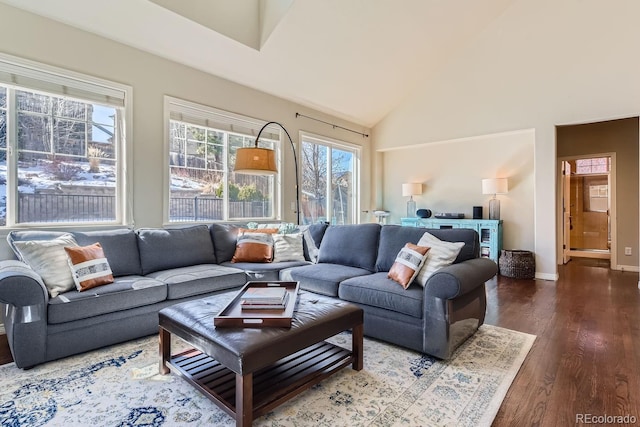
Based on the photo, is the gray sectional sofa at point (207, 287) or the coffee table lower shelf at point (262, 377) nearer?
the coffee table lower shelf at point (262, 377)

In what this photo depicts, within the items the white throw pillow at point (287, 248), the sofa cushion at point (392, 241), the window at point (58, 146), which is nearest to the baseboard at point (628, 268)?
the sofa cushion at point (392, 241)

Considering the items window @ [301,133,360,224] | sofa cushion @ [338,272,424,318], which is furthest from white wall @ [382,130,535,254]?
sofa cushion @ [338,272,424,318]

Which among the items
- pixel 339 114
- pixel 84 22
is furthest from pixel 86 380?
pixel 339 114

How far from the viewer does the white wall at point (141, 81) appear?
2912mm

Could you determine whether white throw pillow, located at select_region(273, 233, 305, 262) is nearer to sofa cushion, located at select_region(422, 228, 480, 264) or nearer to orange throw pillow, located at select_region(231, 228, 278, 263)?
orange throw pillow, located at select_region(231, 228, 278, 263)

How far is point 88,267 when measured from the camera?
2520mm

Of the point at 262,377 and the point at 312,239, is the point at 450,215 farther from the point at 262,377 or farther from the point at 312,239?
the point at 262,377

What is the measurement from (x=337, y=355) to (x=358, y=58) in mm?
4270

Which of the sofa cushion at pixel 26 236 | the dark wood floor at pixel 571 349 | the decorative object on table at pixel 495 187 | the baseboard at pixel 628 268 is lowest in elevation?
the dark wood floor at pixel 571 349

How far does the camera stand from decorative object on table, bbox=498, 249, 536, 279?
4.94m

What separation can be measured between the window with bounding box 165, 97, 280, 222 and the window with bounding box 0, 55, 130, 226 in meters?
0.58

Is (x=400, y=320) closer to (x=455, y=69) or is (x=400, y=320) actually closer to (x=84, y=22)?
(x=84, y=22)

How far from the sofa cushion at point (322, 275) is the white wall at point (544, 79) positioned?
3.48 m

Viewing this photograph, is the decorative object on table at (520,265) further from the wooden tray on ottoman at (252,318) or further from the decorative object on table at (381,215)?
the wooden tray on ottoman at (252,318)
